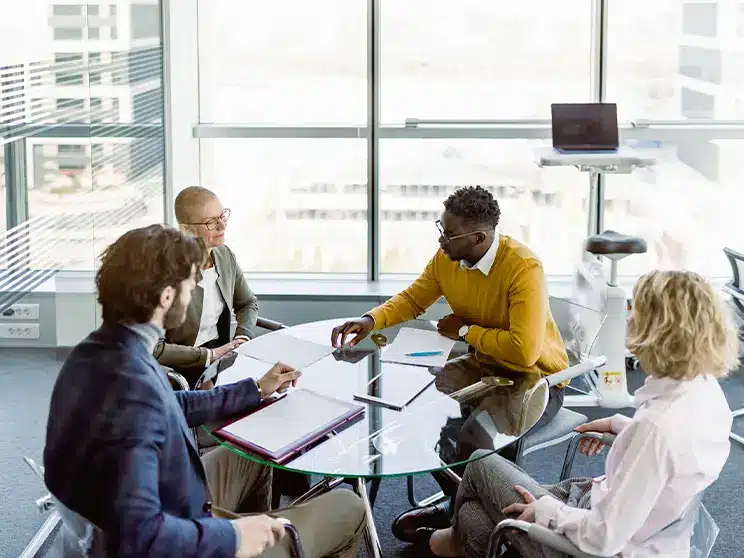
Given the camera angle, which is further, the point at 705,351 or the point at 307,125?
the point at 307,125

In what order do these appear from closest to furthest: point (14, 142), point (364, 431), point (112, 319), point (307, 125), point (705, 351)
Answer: point (112, 319)
point (705, 351)
point (364, 431)
point (14, 142)
point (307, 125)

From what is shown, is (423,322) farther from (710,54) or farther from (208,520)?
(710,54)

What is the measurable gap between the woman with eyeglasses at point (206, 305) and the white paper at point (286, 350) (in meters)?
0.14

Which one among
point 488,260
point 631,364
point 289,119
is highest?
point 289,119

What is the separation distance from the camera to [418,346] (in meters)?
3.19

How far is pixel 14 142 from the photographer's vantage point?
336 cm

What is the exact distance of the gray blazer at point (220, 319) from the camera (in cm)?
337

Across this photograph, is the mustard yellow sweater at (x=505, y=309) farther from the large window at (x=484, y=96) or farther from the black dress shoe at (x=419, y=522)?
the large window at (x=484, y=96)

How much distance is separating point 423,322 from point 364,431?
40.9 inches

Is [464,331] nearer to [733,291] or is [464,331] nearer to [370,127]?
[733,291]

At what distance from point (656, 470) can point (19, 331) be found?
247 cm

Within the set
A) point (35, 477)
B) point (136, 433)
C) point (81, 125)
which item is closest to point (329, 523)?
point (136, 433)

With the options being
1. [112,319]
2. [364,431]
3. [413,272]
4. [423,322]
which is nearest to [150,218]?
[413,272]

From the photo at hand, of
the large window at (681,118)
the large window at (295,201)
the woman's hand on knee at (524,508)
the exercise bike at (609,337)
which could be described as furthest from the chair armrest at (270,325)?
the large window at (681,118)
